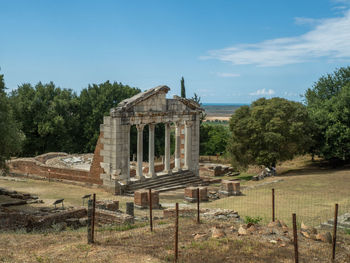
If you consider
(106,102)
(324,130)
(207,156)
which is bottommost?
(207,156)

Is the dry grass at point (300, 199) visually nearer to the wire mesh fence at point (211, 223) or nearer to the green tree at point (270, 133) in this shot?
the wire mesh fence at point (211, 223)

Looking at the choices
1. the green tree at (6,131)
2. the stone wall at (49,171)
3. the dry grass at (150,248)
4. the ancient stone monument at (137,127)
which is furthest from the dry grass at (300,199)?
the green tree at (6,131)

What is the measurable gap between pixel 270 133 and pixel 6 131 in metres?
21.5

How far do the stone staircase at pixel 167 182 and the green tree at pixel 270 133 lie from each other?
19.9 feet

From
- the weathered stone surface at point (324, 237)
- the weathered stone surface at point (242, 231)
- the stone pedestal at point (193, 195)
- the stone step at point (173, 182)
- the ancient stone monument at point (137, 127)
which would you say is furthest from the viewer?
the stone step at point (173, 182)

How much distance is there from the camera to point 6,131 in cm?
2044

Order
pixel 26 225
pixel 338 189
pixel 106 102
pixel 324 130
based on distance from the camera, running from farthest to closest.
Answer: pixel 106 102 < pixel 324 130 < pixel 338 189 < pixel 26 225

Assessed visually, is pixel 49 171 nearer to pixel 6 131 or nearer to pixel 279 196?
pixel 6 131

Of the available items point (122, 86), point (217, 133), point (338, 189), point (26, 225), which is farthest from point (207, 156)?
point (26, 225)

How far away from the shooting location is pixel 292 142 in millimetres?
34531

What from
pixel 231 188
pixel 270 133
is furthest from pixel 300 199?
pixel 270 133

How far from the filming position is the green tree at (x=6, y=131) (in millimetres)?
20359

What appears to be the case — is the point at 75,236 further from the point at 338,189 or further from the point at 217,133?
the point at 217,133

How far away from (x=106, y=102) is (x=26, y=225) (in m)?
32.1
